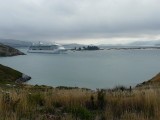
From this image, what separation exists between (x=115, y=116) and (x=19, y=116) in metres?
2.21

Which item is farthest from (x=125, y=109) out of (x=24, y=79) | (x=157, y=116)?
(x=24, y=79)

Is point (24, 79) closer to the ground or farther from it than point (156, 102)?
closer to the ground

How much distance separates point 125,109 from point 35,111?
2286 millimetres

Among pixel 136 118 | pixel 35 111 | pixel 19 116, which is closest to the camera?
pixel 136 118

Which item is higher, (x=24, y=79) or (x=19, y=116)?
(x=19, y=116)

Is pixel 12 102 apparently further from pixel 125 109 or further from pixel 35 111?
pixel 125 109

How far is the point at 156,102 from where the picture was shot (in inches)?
340

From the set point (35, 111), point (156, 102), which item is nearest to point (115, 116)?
point (156, 102)

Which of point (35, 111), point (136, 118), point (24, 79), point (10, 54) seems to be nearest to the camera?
point (136, 118)

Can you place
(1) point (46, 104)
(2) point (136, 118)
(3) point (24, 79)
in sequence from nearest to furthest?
(2) point (136, 118) → (1) point (46, 104) → (3) point (24, 79)

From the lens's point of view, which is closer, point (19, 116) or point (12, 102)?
point (19, 116)

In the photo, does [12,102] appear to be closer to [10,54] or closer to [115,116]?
[115,116]

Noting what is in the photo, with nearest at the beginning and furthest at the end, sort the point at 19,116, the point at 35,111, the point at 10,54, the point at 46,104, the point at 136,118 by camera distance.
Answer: the point at 136,118, the point at 19,116, the point at 35,111, the point at 46,104, the point at 10,54

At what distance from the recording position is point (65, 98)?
10086 millimetres
